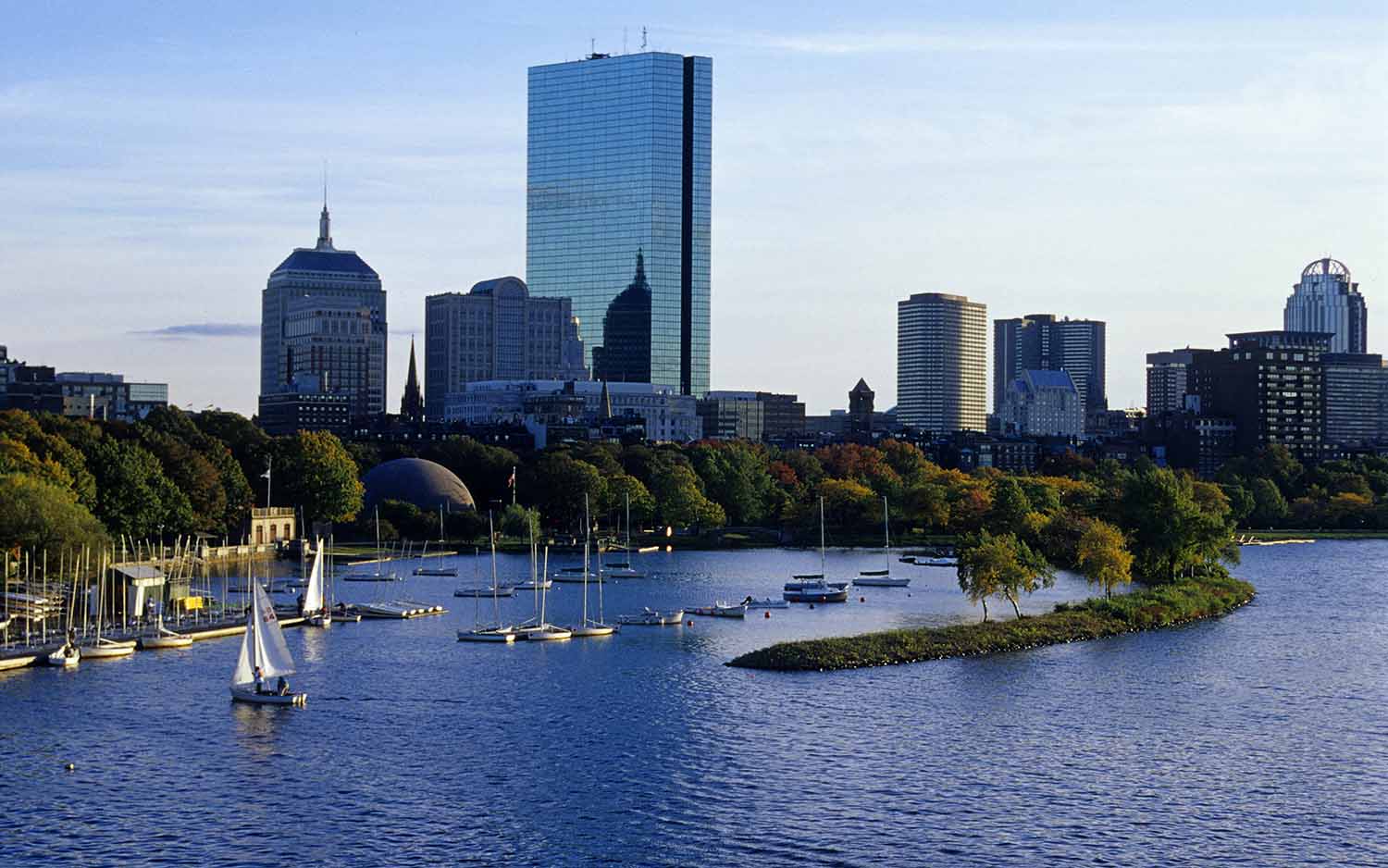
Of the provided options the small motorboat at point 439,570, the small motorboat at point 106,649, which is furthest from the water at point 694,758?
the small motorboat at point 439,570

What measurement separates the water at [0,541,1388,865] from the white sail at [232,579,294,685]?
209cm

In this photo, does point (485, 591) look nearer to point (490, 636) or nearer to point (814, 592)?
point (814, 592)

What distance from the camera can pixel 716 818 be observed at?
6894 cm

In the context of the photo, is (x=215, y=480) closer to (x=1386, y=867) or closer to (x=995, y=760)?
(x=995, y=760)

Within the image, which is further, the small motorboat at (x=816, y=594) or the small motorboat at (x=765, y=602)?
the small motorboat at (x=816, y=594)

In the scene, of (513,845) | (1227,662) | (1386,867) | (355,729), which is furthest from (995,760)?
(1227,662)

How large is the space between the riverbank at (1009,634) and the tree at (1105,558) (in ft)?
5.63

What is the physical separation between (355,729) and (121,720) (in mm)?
11244

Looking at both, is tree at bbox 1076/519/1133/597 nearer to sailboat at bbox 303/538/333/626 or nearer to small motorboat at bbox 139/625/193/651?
sailboat at bbox 303/538/333/626

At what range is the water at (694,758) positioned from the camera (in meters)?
65.8

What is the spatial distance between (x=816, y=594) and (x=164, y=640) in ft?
190

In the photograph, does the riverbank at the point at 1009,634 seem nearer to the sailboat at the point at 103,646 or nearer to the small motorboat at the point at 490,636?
the small motorboat at the point at 490,636

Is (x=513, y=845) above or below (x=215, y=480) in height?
below

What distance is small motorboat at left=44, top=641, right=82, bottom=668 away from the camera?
4001 inches
